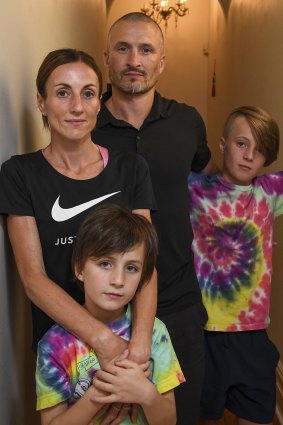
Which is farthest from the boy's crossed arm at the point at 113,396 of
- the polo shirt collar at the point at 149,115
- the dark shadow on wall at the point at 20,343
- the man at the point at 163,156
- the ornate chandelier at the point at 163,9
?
the ornate chandelier at the point at 163,9

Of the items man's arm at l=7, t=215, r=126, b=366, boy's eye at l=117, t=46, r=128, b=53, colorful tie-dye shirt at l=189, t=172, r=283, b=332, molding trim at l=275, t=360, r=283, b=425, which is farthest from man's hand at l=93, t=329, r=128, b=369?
molding trim at l=275, t=360, r=283, b=425

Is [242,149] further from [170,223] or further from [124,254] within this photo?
[124,254]

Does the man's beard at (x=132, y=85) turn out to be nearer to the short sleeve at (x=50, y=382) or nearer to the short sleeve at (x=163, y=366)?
the short sleeve at (x=163, y=366)

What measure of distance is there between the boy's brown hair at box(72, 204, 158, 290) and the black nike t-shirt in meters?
0.08

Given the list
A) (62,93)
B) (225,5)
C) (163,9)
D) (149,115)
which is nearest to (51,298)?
(62,93)

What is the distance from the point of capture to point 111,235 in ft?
3.68

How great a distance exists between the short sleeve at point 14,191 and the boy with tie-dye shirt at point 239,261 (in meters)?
0.75

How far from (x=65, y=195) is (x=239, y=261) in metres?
0.77

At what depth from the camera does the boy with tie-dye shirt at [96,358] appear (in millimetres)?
1100

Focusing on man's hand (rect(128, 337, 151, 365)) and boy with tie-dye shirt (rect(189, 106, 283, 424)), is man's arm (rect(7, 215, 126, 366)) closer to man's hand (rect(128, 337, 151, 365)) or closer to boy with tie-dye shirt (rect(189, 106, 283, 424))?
man's hand (rect(128, 337, 151, 365))

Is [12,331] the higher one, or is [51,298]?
[51,298]

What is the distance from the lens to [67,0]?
240 cm

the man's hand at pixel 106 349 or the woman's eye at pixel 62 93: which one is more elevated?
the woman's eye at pixel 62 93

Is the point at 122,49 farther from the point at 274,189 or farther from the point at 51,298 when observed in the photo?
the point at 51,298
